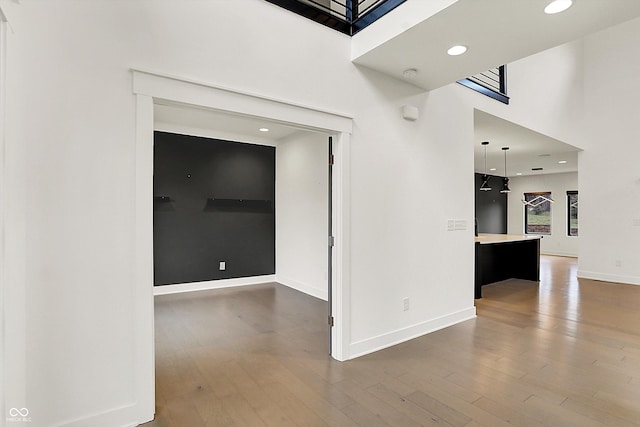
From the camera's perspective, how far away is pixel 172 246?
518 centimetres

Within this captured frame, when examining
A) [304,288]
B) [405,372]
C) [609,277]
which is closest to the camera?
[405,372]

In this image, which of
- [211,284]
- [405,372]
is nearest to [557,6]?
[405,372]

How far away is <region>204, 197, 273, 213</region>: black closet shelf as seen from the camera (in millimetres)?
5555

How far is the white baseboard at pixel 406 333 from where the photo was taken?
2941 mm

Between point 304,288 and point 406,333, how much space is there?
2.33 meters

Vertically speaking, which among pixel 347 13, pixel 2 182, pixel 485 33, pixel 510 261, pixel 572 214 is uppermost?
pixel 347 13

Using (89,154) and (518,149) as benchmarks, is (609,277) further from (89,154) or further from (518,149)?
(89,154)

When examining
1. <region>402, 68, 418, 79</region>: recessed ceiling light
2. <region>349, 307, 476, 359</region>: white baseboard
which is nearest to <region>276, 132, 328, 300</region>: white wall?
<region>349, 307, 476, 359</region>: white baseboard

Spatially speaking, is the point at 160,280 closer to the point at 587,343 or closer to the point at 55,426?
the point at 55,426

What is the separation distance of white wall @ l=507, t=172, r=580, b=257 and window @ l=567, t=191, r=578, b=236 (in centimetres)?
Answer: 8

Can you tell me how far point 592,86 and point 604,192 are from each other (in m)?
2.22

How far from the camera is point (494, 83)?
4.69 meters

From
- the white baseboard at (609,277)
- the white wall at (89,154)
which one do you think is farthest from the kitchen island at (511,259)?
the white wall at (89,154)

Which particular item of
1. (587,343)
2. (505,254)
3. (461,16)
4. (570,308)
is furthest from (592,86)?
(461,16)
